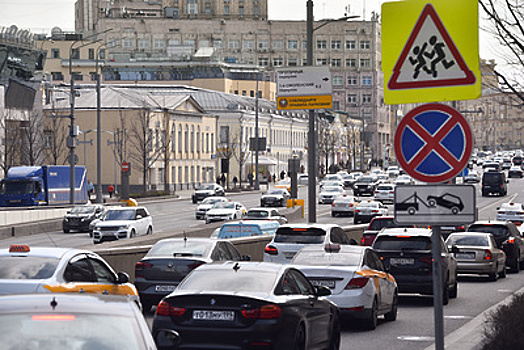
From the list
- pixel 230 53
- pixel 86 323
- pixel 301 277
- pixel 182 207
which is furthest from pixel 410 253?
pixel 230 53

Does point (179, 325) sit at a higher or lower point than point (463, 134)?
lower

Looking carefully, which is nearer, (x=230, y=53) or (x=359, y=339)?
(x=359, y=339)

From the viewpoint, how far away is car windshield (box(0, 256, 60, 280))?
1377 centimetres

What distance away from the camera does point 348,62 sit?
193 m

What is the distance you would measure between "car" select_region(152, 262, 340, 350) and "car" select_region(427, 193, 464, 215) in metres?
4.41

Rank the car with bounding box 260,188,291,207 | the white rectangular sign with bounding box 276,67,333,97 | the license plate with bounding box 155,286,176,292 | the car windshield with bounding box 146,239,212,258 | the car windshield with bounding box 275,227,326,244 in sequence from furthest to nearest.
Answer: the car with bounding box 260,188,291,207 < the white rectangular sign with bounding box 276,67,333,97 < the car windshield with bounding box 275,227,326,244 < the car windshield with bounding box 146,239,212,258 < the license plate with bounding box 155,286,176,292

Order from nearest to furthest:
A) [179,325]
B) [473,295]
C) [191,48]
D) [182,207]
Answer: [179,325] < [473,295] < [182,207] < [191,48]

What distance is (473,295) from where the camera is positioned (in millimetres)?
25609

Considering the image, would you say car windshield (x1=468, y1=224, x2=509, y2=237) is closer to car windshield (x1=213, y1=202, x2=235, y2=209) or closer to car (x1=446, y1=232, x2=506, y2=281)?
car (x1=446, y1=232, x2=506, y2=281)

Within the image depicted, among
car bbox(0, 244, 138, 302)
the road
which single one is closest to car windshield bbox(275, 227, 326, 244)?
the road

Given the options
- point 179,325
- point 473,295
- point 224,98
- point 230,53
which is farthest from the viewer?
point 230,53

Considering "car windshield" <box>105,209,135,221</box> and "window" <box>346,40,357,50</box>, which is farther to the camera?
"window" <box>346,40,357,50</box>

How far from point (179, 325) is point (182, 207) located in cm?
6512

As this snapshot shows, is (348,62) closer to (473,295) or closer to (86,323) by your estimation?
(473,295)
